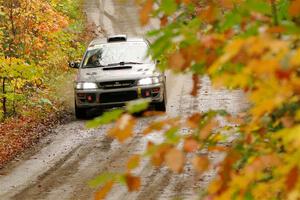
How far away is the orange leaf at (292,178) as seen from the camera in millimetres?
1847

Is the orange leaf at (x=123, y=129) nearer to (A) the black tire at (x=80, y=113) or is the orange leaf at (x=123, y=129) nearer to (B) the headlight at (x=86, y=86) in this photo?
(B) the headlight at (x=86, y=86)

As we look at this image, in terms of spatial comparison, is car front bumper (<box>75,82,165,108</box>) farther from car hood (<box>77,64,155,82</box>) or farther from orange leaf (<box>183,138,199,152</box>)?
orange leaf (<box>183,138,199,152</box>)

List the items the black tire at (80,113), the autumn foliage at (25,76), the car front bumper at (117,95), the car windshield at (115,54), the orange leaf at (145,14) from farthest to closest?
the car windshield at (115,54) < the black tire at (80,113) < the car front bumper at (117,95) < the autumn foliage at (25,76) < the orange leaf at (145,14)

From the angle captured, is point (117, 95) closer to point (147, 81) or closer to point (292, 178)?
point (147, 81)

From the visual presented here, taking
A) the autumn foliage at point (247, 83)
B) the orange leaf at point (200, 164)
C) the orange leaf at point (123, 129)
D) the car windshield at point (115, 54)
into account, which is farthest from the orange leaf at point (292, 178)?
the car windshield at point (115, 54)

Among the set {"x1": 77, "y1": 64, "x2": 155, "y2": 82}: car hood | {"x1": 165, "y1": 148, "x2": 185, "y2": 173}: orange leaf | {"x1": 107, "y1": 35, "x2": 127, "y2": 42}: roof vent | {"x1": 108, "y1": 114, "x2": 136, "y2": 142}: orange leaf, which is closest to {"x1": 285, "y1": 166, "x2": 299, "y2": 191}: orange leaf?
{"x1": 165, "y1": 148, "x2": 185, "y2": 173}: orange leaf

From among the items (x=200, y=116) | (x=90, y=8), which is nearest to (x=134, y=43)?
(x=200, y=116)

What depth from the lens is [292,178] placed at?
1.85 m

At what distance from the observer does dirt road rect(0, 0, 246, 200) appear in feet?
26.5

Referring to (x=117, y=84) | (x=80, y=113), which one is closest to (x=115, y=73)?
(x=117, y=84)

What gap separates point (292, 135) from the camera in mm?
1760

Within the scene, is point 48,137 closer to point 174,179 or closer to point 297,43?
point 174,179

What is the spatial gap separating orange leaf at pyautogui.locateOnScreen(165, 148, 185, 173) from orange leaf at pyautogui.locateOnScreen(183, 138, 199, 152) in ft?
0.41

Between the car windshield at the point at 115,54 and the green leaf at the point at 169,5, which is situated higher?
the car windshield at the point at 115,54
